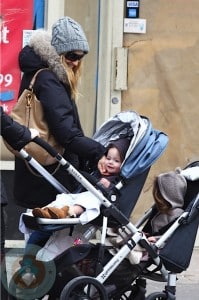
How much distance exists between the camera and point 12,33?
7246 millimetres

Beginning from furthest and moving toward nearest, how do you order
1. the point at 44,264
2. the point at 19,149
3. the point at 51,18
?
the point at 51,18
the point at 44,264
the point at 19,149

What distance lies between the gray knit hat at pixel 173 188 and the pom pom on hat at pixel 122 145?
340 millimetres

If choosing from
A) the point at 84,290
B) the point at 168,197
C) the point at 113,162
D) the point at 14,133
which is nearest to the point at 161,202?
the point at 168,197

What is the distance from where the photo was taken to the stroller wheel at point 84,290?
467cm

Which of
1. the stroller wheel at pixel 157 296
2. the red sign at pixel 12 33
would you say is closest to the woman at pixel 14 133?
the stroller wheel at pixel 157 296

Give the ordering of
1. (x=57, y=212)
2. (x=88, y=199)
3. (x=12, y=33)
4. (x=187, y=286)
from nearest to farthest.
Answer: (x=57, y=212), (x=88, y=199), (x=187, y=286), (x=12, y=33)

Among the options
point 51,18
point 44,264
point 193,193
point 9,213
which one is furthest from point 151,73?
point 44,264

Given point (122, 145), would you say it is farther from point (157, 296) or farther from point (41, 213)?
point (157, 296)

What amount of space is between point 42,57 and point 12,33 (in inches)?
89.9

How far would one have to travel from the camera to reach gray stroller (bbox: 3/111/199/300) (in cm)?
472

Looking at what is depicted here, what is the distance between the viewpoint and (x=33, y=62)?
5.07 meters

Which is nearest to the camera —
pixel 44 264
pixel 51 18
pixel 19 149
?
pixel 19 149

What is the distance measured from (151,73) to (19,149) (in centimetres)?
324

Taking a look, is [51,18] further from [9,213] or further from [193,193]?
[193,193]
